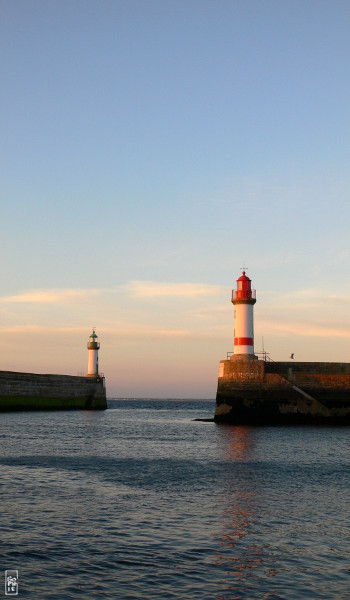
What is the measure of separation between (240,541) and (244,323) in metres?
35.4

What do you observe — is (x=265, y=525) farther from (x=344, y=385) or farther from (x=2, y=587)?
(x=344, y=385)

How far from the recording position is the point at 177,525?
15461 millimetres

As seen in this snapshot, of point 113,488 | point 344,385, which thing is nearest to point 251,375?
point 344,385

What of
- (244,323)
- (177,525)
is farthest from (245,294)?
(177,525)

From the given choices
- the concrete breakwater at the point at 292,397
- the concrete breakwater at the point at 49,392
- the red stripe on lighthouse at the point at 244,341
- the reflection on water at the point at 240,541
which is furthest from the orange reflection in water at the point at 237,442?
the concrete breakwater at the point at 49,392

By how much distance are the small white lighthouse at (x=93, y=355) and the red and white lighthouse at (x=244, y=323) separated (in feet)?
136

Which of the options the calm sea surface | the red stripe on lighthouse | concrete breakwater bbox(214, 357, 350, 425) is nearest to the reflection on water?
the calm sea surface

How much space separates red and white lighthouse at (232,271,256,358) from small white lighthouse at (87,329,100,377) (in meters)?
41.4

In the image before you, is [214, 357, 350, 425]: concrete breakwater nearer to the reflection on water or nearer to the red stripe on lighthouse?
the red stripe on lighthouse

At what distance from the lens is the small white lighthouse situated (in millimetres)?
87500

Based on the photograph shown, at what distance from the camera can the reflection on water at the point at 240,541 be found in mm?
11523

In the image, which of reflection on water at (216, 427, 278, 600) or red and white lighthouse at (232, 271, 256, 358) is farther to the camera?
red and white lighthouse at (232, 271, 256, 358)

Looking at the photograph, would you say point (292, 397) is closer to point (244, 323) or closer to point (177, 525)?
point (244, 323)

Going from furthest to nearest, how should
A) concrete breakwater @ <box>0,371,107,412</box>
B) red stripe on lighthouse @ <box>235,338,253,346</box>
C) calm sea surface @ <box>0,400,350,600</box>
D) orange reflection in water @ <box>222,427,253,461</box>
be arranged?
1. concrete breakwater @ <box>0,371,107,412</box>
2. red stripe on lighthouse @ <box>235,338,253,346</box>
3. orange reflection in water @ <box>222,427,253,461</box>
4. calm sea surface @ <box>0,400,350,600</box>
